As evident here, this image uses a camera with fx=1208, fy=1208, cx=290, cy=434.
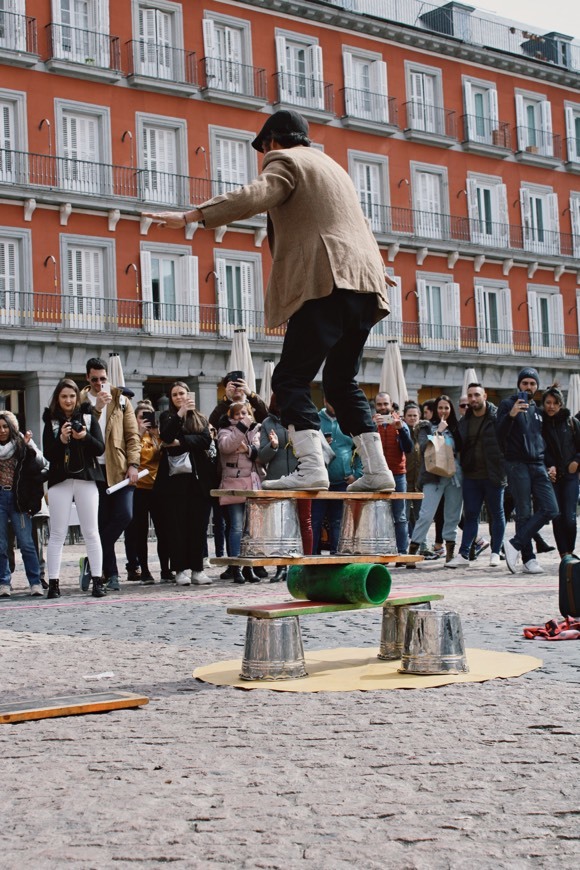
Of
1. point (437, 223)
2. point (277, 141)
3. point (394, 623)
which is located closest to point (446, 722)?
point (394, 623)

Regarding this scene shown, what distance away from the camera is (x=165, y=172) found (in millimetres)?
35562

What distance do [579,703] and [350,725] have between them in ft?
3.31

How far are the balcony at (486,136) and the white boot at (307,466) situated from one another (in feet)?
Answer: 125

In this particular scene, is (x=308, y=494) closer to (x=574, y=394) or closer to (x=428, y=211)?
(x=574, y=394)

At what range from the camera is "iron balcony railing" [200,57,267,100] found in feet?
119

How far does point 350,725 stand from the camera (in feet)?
15.7

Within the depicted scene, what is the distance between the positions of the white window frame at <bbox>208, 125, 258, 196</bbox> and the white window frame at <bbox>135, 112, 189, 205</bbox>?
99cm

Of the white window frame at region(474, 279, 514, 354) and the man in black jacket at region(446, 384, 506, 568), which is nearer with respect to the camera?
the man in black jacket at region(446, 384, 506, 568)

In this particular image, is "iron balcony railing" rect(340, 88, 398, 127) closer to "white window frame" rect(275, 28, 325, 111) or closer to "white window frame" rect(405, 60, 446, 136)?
"white window frame" rect(405, 60, 446, 136)

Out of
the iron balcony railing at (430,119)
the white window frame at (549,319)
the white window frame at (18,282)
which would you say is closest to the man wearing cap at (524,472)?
the white window frame at (18,282)

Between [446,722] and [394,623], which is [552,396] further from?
[446,722]

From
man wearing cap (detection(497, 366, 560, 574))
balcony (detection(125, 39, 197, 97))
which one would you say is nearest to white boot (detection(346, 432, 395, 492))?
man wearing cap (detection(497, 366, 560, 574))

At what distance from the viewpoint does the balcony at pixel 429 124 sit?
41156 mm

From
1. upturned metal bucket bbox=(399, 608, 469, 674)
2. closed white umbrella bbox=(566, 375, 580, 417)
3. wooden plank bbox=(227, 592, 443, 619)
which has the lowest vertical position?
upturned metal bucket bbox=(399, 608, 469, 674)
